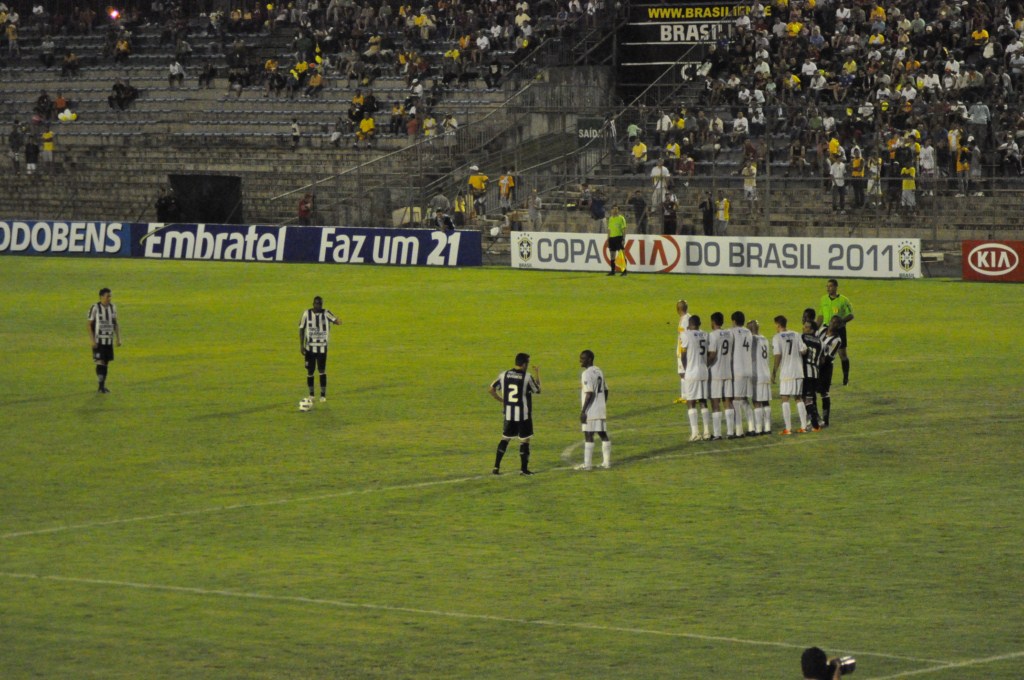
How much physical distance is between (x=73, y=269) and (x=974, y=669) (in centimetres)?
4694

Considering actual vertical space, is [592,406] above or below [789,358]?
below

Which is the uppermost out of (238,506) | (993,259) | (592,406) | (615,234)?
(615,234)

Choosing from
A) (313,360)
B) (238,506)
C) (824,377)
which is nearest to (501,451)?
(238,506)

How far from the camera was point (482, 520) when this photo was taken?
63.2 feet

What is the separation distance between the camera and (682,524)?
746 inches

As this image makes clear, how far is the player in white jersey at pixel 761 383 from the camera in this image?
23859mm

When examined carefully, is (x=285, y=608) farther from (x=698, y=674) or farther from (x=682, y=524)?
(x=682, y=524)

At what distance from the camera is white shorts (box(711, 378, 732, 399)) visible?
23828 millimetres

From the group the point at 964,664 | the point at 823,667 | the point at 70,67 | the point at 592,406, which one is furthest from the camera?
the point at 70,67

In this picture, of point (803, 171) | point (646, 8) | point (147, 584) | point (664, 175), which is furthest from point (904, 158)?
point (147, 584)

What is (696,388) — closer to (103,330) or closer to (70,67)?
(103,330)

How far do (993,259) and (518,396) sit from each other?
3019 cm

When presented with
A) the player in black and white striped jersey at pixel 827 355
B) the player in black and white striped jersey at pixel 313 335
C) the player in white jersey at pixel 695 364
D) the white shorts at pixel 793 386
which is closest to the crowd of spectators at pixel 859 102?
the player in black and white striped jersey at pixel 827 355

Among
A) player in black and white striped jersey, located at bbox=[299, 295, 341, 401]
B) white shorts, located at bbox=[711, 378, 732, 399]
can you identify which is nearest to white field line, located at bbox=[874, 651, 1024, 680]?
white shorts, located at bbox=[711, 378, 732, 399]
